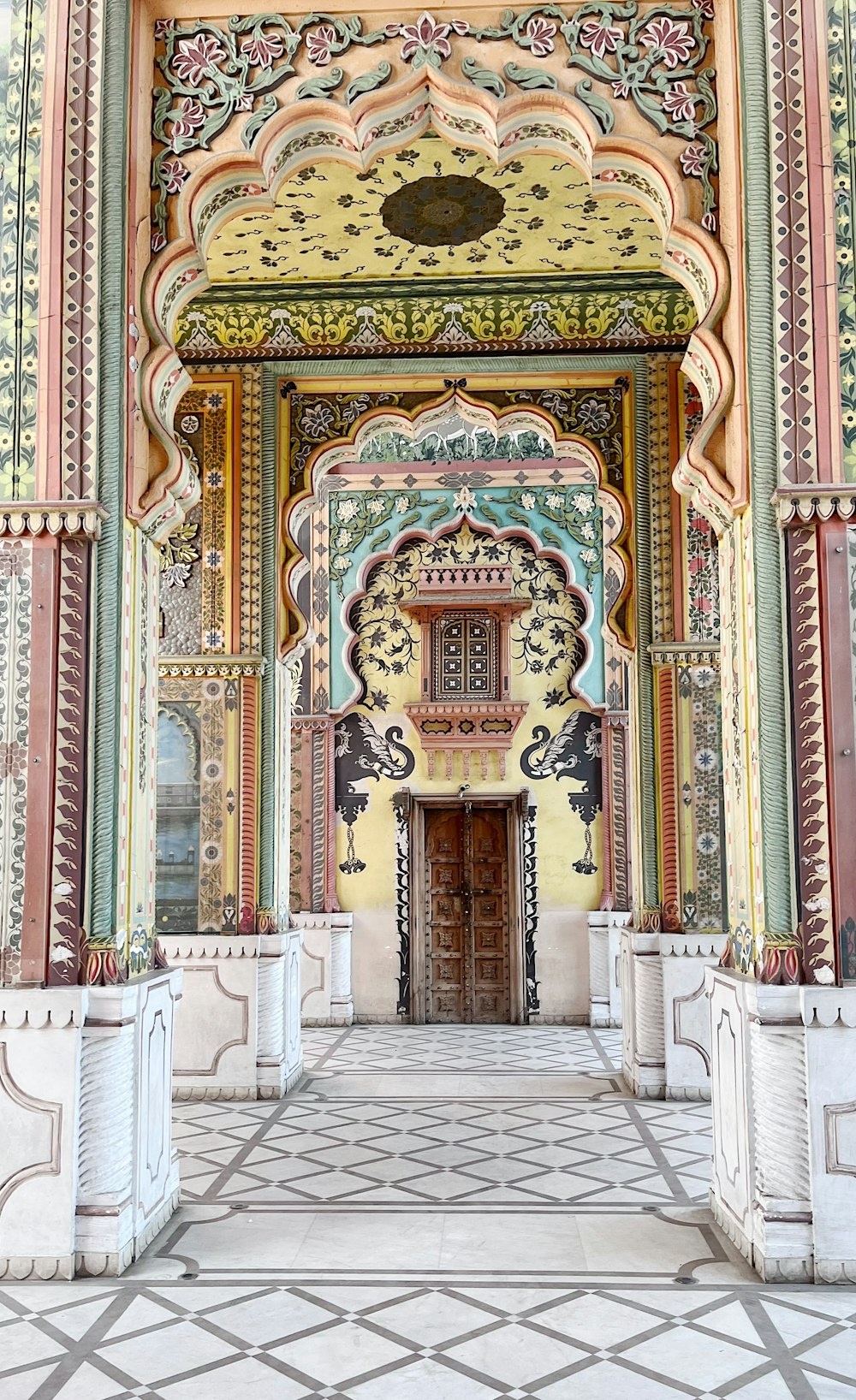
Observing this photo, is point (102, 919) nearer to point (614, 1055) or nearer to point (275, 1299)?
point (275, 1299)

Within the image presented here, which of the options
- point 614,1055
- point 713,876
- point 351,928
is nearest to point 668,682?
point 713,876

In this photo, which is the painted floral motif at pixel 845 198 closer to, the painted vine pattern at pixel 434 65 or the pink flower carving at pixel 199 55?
the painted vine pattern at pixel 434 65

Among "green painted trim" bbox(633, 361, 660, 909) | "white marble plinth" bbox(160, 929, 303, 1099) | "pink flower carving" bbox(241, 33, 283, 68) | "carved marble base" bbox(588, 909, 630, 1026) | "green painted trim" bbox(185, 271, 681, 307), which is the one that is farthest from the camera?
"carved marble base" bbox(588, 909, 630, 1026)

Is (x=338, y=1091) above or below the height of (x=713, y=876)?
below

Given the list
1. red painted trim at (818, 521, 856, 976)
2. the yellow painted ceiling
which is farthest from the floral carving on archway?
the yellow painted ceiling

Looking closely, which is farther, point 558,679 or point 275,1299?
point 558,679

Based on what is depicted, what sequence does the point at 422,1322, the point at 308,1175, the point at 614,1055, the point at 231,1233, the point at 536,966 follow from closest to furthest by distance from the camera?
the point at 422,1322
the point at 231,1233
the point at 308,1175
the point at 614,1055
the point at 536,966

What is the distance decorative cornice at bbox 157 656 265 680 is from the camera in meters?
7.00

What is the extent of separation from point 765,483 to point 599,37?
1745 millimetres

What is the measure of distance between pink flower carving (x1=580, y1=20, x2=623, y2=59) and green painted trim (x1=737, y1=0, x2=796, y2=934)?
1.44 feet

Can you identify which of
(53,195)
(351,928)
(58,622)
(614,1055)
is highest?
(53,195)

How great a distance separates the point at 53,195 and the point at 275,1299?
3676mm

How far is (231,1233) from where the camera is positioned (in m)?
4.29

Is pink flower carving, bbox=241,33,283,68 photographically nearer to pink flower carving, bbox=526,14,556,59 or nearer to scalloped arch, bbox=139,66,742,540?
scalloped arch, bbox=139,66,742,540
